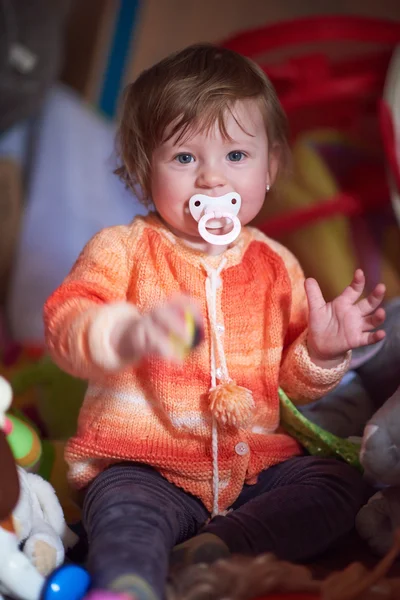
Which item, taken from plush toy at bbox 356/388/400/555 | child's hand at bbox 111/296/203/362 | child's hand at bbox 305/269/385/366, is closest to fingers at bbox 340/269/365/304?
child's hand at bbox 305/269/385/366

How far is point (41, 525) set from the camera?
0.63 m

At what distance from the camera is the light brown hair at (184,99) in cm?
67

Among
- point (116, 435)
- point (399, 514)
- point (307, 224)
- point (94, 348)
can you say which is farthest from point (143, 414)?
point (307, 224)

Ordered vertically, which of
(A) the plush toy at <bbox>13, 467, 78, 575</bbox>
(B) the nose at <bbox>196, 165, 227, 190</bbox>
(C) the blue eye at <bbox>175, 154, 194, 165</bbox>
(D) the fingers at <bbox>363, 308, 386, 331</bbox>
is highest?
(C) the blue eye at <bbox>175, 154, 194, 165</bbox>

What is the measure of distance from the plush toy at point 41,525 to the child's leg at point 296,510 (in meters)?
0.13

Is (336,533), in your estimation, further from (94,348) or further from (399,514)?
(94,348)

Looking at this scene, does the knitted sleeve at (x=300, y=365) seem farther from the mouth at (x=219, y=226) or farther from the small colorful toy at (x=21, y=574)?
the small colorful toy at (x=21, y=574)

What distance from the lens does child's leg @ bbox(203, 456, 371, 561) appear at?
62 centimetres

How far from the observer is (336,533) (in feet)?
2.18

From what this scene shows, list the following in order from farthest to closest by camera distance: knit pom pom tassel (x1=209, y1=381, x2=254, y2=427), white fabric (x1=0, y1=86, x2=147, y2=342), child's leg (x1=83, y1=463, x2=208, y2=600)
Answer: white fabric (x1=0, y1=86, x2=147, y2=342) < knit pom pom tassel (x1=209, y1=381, x2=254, y2=427) < child's leg (x1=83, y1=463, x2=208, y2=600)

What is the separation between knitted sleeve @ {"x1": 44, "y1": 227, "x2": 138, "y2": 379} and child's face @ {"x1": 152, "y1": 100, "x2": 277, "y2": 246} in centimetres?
6

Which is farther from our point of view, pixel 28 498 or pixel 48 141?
pixel 48 141

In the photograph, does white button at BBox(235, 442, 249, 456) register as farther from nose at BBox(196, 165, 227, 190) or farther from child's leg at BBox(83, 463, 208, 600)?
nose at BBox(196, 165, 227, 190)

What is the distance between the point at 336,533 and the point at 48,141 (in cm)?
110
